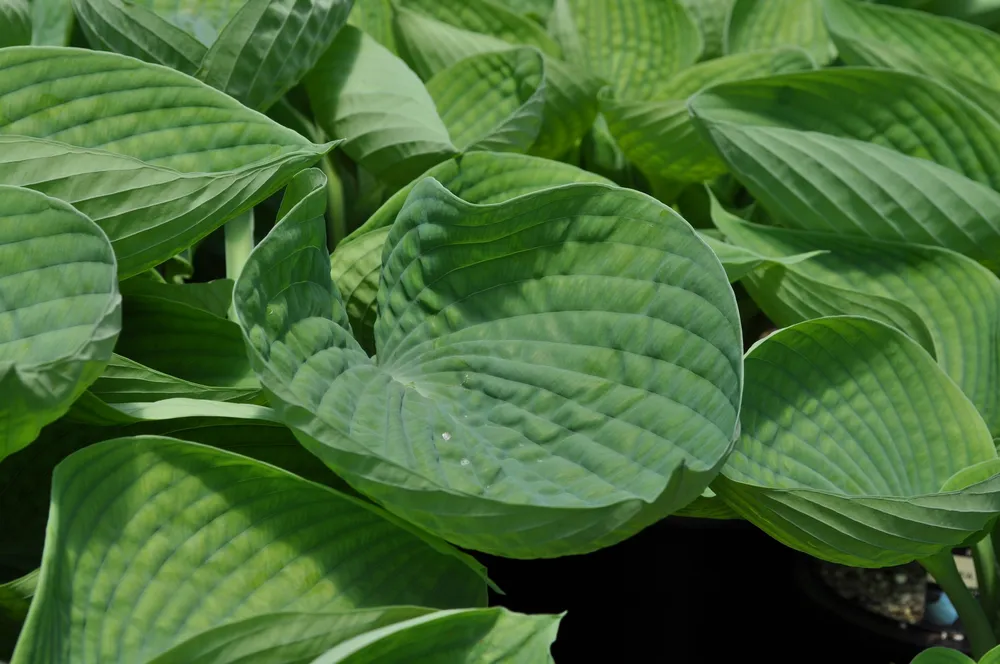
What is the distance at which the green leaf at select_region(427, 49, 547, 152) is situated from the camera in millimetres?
504

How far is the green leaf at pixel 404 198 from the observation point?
1.26ft

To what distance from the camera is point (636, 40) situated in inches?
24.7

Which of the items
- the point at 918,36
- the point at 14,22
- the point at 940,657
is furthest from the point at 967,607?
the point at 14,22

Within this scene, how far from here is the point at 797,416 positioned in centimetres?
36

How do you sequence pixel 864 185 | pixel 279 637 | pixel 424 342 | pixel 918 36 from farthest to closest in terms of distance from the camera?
pixel 918 36, pixel 864 185, pixel 424 342, pixel 279 637

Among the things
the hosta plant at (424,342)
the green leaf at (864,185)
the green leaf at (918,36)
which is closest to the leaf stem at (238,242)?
the hosta plant at (424,342)

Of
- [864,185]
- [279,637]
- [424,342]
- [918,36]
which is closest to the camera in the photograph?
[279,637]

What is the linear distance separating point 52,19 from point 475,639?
0.38 m

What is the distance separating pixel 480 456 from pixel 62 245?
133 millimetres

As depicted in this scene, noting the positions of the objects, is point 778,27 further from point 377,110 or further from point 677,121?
point 377,110

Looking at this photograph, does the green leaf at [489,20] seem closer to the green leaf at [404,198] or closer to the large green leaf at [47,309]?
the green leaf at [404,198]

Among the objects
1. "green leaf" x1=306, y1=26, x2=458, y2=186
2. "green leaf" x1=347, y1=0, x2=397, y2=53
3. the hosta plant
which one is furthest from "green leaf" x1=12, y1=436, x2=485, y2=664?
"green leaf" x1=347, y1=0, x2=397, y2=53

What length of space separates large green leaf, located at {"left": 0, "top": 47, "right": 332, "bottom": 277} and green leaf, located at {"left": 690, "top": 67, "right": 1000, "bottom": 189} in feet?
0.74

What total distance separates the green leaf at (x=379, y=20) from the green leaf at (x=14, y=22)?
8.1 inches
